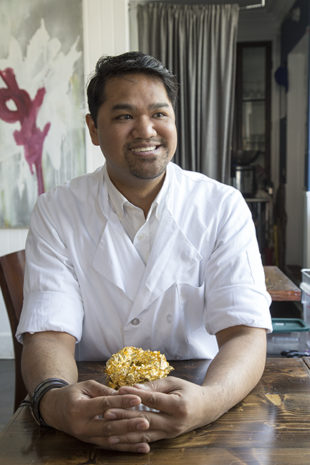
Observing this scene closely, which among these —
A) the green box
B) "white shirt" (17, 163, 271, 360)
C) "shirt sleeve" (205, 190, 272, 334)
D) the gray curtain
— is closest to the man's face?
"white shirt" (17, 163, 271, 360)

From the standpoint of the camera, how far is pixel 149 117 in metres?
1.29

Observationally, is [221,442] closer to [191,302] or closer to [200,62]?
[191,302]

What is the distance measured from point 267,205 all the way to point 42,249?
14.3 feet

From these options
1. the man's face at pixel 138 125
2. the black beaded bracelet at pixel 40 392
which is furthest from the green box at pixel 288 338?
the black beaded bracelet at pixel 40 392

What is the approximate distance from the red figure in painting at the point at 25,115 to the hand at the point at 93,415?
8.25ft

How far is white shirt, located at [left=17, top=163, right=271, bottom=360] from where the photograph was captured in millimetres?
1182

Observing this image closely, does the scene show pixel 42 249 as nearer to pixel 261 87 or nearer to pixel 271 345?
pixel 271 345

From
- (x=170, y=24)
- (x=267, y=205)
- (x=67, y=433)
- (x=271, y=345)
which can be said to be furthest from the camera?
(x=267, y=205)

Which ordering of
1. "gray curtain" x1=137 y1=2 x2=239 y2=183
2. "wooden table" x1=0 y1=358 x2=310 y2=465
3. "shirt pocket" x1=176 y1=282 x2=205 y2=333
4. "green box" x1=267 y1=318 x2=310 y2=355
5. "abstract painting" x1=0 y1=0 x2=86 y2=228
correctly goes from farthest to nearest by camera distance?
"gray curtain" x1=137 y1=2 x2=239 y2=183
"abstract painting" x1=0 y1=0 x2=86 y2=228
"green box" x1=267 y1=318 x2=310 y2=355
"shirt pocket" x1=176 y1=282 x2=205 y2=333
"wooden table" x1=0 y1=358 x2=310 y2=465

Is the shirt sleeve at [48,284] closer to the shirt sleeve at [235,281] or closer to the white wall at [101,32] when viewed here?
the shirt sleeve at [235,281]

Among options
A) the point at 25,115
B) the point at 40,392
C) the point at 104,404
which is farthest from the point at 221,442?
the point at 25,115

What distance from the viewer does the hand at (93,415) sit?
76 centimetres

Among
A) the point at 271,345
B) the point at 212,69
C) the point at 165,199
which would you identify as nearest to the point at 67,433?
the point at 165,199

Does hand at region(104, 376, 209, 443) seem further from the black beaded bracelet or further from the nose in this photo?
the nose
